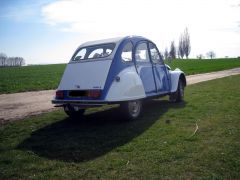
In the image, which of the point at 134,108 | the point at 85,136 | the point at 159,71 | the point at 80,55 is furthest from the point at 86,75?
the point at 159,71

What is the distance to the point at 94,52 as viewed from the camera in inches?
323

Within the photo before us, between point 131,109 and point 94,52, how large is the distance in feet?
6.35

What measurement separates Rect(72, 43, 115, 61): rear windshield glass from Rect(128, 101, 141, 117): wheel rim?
141 centimetres

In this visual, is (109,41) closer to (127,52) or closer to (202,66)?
(127,52)

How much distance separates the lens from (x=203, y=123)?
22.5 ft

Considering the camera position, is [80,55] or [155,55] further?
[155,55]

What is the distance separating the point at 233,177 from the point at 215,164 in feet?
1.47

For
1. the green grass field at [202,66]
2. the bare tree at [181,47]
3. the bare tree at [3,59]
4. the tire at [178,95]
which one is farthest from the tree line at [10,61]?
the tire at [178,95]

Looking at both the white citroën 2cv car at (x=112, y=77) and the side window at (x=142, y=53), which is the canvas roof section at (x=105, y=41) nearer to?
the white citroën 2cv car at (x=112, y=77)

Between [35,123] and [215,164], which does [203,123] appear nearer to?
[215,164]

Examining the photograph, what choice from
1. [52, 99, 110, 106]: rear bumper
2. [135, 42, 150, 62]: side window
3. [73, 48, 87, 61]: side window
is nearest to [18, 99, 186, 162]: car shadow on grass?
[52, 99, 110, 106]: rear bumper

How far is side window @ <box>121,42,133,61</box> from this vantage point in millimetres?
7634

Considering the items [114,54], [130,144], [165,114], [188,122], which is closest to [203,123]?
[188,122]

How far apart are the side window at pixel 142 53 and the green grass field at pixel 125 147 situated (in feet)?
5.16
